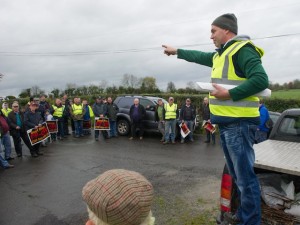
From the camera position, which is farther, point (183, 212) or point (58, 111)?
point (58, 111)

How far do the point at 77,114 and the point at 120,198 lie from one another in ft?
42.7

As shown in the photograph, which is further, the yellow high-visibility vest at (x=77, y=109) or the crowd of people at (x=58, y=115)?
the yellow high-visibility vest at (x=77, y=109)

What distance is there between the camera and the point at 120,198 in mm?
1290

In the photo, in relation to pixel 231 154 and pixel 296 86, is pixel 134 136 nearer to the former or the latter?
pixel 231 154

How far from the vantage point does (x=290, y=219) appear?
2.88 meters

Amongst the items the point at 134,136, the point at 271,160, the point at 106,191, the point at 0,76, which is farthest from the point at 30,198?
the point at 0,76

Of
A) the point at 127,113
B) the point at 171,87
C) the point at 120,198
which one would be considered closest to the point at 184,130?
the point at 127,113

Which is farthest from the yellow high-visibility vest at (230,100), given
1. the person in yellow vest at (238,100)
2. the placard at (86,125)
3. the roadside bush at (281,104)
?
the roadside bush at (281,104)

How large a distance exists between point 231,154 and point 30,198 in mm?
4880

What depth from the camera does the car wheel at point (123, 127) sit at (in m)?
14.0

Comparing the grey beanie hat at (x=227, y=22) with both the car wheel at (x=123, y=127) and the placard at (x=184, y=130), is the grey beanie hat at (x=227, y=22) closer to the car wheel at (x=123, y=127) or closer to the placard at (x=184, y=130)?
the placard at (x=184, y=130)

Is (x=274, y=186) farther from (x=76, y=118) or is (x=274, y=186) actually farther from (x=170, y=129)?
(x=76, y=118)

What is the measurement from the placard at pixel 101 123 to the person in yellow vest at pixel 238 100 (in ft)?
36.2

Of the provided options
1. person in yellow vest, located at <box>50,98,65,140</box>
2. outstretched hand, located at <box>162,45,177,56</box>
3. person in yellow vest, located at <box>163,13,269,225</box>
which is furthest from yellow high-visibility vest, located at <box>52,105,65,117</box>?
person in yellow vest, located at <box>163,13,269,225</box>
